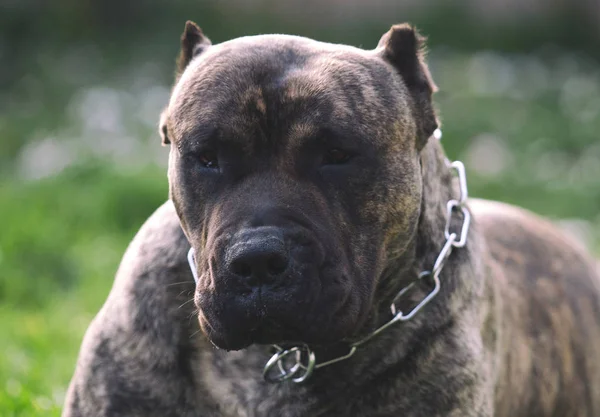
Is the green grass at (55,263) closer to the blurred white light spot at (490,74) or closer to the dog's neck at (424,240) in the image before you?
the dog's neck at (424,240)

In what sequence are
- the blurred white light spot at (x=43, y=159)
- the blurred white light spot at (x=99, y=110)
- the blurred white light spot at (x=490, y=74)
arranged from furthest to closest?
1. the blurred white light spot at (x=490, y=74)
2. the blurred white light spot at (x=99, y=110)
3. the blurred white light spot at (x=43, y=159)

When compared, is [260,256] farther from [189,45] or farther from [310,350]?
[189,45]

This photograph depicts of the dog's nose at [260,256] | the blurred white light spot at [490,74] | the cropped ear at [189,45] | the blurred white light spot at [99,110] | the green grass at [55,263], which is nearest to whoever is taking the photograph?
the dog's nose at [260,256]

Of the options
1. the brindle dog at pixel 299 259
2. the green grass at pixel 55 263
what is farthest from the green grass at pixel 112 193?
the brindle dog at pixel 299 259

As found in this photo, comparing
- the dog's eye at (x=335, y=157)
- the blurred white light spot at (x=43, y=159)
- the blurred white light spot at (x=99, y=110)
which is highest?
the dog's eye at (x=335, y=157)

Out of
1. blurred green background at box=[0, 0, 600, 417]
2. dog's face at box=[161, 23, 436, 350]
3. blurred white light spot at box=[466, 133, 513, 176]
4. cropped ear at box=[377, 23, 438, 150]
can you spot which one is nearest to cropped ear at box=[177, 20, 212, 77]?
dog's face at box=[161, 23, 436, 350]

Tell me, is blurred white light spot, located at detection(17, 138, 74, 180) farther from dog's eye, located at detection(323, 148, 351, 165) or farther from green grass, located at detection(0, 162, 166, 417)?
dog's eye, located at detection(323, 148, 351, 165)

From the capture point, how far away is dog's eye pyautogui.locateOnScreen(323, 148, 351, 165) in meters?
3.32

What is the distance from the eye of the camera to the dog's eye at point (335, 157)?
10.9 ft

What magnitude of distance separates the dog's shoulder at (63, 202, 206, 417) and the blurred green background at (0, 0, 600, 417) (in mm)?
716

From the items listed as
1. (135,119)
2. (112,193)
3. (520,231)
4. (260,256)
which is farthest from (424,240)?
(135,119)

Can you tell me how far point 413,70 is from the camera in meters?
3.65

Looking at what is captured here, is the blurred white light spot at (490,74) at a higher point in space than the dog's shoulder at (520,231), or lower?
lower

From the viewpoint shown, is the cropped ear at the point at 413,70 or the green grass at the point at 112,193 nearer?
the cropped ear at the point at 413,70
